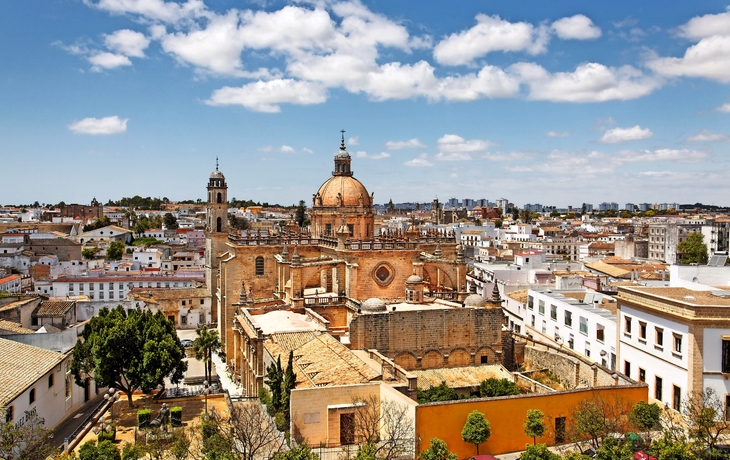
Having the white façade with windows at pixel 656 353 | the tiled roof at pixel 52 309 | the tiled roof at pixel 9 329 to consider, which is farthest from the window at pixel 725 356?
the tiled roof at pixel 52 309

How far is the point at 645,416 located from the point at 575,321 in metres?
13.3

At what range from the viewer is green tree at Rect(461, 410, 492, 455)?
65.3 ft

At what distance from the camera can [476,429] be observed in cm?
1989

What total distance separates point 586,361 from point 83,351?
22268 millimetres

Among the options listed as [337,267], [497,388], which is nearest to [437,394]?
[497,388]

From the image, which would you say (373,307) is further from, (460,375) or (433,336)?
(460,375)

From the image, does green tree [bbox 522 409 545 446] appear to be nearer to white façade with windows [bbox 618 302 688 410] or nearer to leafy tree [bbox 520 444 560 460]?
leafy tree [bbox 520 444 560 460]

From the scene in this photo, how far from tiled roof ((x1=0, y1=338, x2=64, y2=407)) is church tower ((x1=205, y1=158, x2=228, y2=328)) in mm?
21403

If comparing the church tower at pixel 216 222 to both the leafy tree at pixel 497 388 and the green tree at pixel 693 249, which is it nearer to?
the leafy tree at pixel 497 388

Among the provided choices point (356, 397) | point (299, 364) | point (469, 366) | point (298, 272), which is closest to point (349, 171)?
point (298, 272)

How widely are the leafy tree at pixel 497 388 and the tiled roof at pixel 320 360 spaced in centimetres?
A: 600

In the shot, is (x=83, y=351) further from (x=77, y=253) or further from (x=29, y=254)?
(x=77, y=253)

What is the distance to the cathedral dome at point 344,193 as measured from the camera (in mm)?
41938

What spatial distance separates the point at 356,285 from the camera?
36.2m
